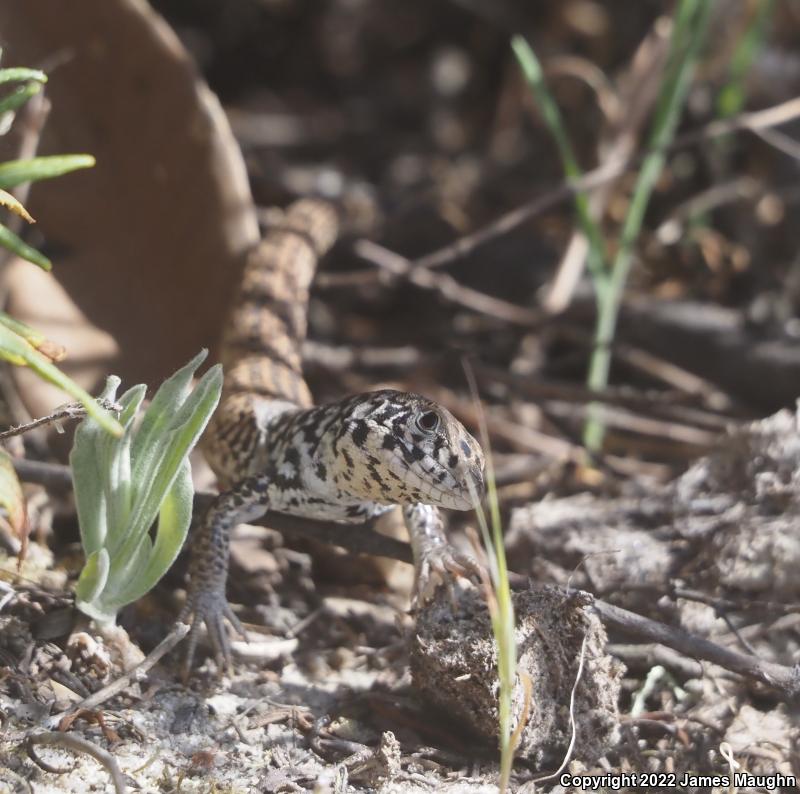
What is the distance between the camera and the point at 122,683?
107 inches

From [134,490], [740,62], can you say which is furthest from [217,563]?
[740,62]

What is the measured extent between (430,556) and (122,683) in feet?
3.33

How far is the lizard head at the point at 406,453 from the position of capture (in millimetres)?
3000

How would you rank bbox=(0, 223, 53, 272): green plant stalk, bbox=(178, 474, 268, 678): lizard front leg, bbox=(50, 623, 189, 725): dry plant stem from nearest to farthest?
1. bbox=(0, 223, 53, 272): green plant stalk
2. bbox=(50, 623, 189, 725): dry plant stem
3. bbox=(178, 474, 268, 678): lizard front leg

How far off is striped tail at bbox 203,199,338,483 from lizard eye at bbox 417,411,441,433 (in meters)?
0.89

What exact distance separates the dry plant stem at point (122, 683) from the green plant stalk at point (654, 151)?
93.7 inches

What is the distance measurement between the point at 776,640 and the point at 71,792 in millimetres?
2243

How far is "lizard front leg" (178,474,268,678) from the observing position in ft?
10.5

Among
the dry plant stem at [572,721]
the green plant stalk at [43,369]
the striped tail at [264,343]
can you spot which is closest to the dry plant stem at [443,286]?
the striped tail at [264,343]

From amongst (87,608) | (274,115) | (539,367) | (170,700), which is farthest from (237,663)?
(274,115)

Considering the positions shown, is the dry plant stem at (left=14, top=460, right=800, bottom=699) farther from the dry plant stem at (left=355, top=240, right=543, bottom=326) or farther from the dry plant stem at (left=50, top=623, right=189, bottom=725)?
the dry plant stem at (left=355, top=240, right=543, bottom=326)

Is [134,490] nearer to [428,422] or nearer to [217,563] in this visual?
[217,563]

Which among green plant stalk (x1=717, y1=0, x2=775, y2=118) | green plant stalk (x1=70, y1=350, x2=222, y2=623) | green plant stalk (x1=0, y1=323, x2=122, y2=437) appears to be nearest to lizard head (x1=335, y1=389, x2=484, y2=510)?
green plant stalk (x1=70, y1=350, x2=222, y2=623)

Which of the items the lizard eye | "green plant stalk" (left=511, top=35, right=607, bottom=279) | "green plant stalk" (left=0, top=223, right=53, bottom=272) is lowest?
the lizard eye
